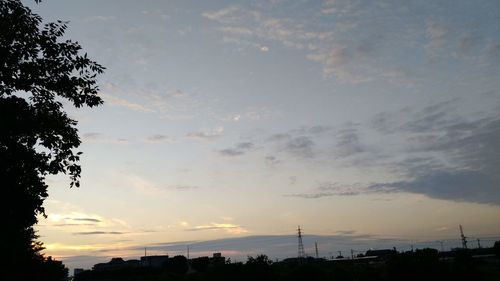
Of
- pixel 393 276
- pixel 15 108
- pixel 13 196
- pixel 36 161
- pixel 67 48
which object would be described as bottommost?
pixel 393 276

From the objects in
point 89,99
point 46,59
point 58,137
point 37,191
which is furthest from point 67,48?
point 37,191

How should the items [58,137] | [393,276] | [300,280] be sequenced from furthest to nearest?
[300,280] < [393,276] < [58,137]

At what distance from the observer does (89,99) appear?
14.7m

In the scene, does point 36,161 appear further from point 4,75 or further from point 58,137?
point 4,75

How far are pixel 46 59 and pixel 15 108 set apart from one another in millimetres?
1810

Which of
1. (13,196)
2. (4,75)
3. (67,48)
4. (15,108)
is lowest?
(13,196)

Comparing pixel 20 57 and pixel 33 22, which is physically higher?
pixel 33 22

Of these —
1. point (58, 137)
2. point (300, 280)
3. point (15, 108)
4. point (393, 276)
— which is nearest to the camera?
point (15, 108)

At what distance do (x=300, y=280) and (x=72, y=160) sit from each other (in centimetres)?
4621

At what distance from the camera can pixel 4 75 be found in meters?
13.3

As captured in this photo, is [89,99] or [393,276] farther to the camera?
[393,276]

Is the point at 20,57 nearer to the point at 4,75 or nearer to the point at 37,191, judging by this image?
the point at 4,75

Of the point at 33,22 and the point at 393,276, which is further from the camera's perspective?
the point at 393,276

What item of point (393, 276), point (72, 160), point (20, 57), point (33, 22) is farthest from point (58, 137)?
point (393, 276)
